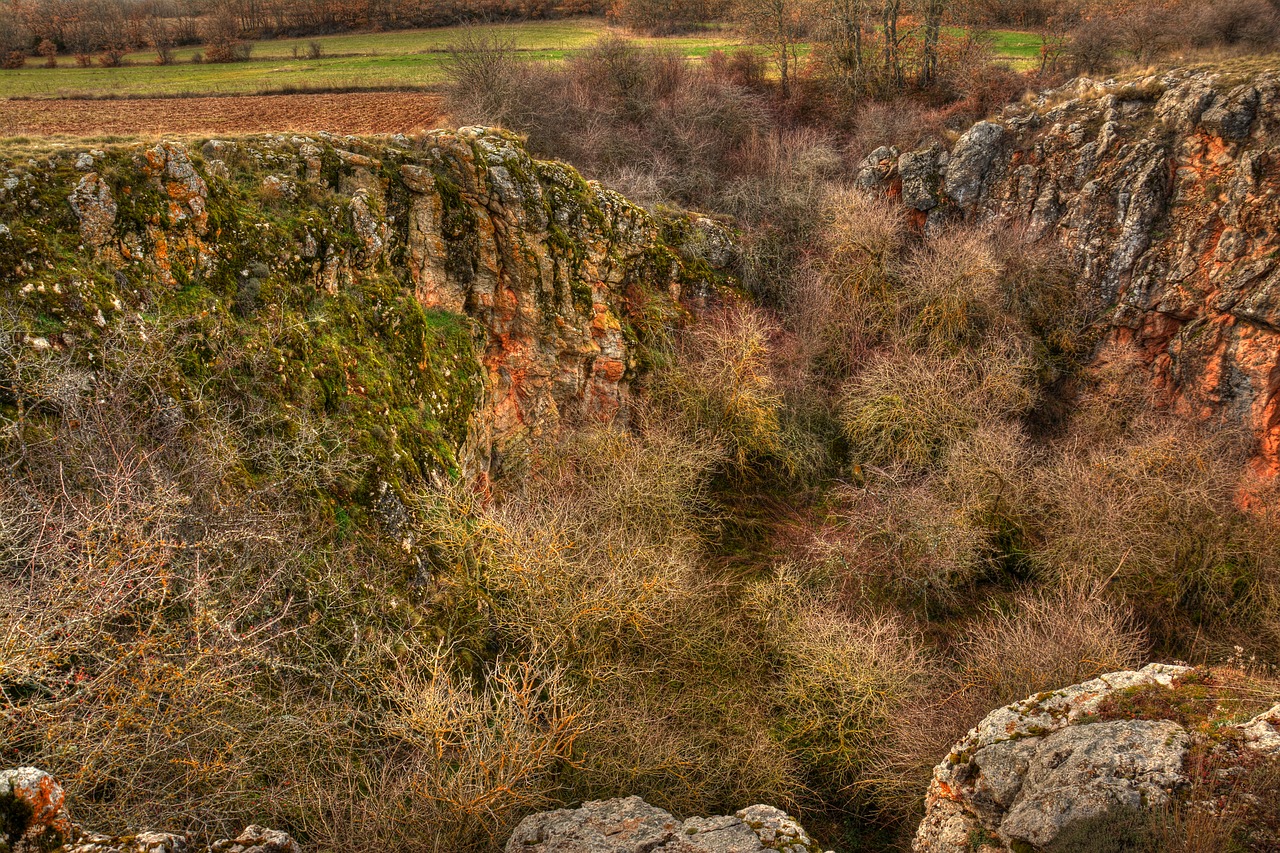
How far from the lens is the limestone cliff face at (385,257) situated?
1014 centimetres

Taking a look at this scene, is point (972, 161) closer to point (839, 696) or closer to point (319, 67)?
point (839, 696)

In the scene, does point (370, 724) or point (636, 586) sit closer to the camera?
point (370, 724)

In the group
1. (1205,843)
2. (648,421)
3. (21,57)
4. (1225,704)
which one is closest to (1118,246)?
(648,421)

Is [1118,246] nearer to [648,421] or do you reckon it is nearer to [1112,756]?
[648,421]

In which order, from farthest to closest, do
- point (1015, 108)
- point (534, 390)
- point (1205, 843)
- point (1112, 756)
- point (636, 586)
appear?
1. point (1015, 108)
2. point (534, 390)
3. point (636, 586)
4. point (1112, 756)
5. point (1205, 843)

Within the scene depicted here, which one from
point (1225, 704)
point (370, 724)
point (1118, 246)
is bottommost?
point (370, 724)

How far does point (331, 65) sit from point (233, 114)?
14.5m

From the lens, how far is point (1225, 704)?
754 cm

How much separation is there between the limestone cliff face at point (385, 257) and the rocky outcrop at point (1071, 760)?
419 inches

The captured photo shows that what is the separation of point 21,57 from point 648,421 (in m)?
33.8

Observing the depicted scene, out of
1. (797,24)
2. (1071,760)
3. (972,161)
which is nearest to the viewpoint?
(1071,760)

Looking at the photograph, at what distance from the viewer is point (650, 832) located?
7559 mm

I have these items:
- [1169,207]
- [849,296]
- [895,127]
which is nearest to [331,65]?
[895,127]

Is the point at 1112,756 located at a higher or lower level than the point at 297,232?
lower
